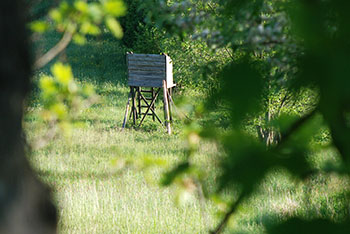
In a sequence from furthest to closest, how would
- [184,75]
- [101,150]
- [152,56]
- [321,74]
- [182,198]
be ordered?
[152,56]
[184,75]
[101,150]
[182,198]
[321,74]

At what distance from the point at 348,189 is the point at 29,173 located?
38 centimetres

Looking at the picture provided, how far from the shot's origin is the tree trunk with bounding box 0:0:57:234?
500mm

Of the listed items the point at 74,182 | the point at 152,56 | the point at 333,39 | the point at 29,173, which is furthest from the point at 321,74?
the point at 152,56

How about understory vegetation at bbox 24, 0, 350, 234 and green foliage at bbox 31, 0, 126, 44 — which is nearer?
understory vegetation at bbox 24, 0, 350, 234

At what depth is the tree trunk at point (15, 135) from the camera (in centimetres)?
50

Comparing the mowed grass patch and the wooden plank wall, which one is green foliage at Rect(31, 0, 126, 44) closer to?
the mowed grass patch

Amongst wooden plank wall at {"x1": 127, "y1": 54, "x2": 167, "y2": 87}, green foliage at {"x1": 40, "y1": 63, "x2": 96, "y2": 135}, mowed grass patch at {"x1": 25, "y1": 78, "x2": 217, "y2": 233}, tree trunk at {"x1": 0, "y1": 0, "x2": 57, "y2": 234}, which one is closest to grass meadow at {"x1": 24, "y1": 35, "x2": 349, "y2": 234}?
mowed grass patch at {"x1": 25, "y1": 78, "x2": 217, "y2": 233}

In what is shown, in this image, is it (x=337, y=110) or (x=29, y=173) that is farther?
(x=29, y=173)

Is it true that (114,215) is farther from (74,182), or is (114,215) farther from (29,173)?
(29,173)

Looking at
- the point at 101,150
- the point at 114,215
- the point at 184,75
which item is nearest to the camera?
the point at 114,215

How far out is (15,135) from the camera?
0.53 meters

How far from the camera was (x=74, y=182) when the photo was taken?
7.56 metres

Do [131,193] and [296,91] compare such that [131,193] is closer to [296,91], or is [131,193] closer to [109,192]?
[109,192]

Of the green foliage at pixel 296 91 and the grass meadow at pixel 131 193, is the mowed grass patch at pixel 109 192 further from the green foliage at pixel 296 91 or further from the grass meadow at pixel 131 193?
the green foliage at pixel 296 91
